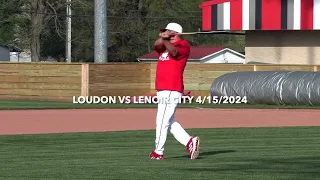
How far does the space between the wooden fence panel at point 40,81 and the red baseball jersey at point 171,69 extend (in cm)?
2344

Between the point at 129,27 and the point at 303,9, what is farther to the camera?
the point at 129,27

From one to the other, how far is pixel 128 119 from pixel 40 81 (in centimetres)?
1272

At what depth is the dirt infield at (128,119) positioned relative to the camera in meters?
22.4

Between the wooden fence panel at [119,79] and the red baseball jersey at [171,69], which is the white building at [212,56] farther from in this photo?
the red baseball jersey at [171,69]

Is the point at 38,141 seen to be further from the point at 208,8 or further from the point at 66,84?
the point at 208,8

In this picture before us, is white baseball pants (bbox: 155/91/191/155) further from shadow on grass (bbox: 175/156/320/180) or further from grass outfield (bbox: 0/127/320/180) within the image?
shadow on grass (bbox: 175/156/320/180)

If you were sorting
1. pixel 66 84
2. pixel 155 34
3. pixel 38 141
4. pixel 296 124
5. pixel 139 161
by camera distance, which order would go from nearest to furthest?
pixel 139 161, pixel 38 141, pixel 296 124, pixel 66 84, pixel 155 34

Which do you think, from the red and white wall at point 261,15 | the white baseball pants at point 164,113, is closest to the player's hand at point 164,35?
the white baseball pants at point 164,113

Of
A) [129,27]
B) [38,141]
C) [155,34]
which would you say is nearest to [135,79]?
[38,141]

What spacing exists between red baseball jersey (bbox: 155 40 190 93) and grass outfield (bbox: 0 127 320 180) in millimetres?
1129

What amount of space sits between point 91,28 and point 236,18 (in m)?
35.7

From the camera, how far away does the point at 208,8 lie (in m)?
41.8

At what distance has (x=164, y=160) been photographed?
13414 mm
